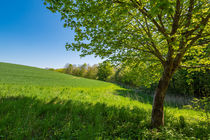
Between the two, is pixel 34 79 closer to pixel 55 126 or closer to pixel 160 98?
pixel 55 126

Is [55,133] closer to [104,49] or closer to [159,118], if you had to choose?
[104,49]

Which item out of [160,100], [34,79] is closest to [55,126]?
[160,100]

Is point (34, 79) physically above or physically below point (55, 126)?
below

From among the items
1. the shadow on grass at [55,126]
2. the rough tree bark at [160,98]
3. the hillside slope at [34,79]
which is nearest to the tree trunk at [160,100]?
the rough tree bark at [160,98]

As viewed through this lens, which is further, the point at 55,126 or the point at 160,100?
the point at 160,100

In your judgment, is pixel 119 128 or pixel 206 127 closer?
pixel 119 128

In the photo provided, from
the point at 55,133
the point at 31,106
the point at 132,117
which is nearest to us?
the point at 55,133

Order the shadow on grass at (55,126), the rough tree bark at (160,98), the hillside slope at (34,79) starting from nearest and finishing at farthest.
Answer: the shadow on grass at (55,126) → the rough tree bark at (160,98) → the hillside slope at (34,79)

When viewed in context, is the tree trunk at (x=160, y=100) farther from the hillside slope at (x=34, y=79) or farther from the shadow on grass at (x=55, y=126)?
the hillside slope at (x=34, y=79)

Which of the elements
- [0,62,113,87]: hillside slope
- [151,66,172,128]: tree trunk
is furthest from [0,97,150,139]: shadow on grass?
→ [0,62,113,87]: hillside slope

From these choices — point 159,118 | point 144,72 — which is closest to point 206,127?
point 159,118

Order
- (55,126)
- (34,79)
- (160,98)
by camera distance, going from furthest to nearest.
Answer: (34,79) < (160,98) < (55,126)

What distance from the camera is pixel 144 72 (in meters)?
5.01

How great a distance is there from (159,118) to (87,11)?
17.5 ft
